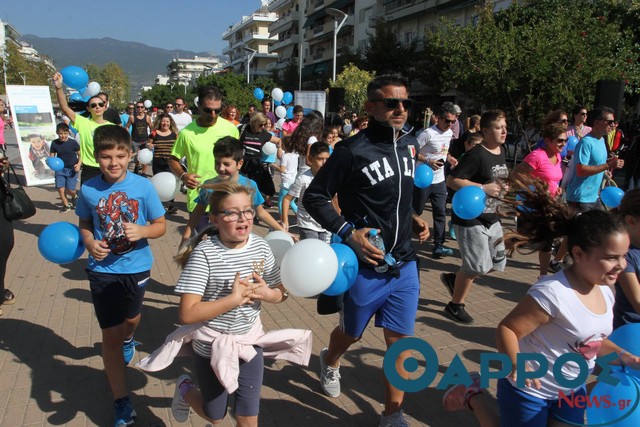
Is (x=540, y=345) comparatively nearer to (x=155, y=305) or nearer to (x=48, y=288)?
(x=155, y=305)

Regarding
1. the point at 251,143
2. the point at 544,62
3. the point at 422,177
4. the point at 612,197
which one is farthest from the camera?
the point at 544,62

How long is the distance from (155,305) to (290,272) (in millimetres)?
3089

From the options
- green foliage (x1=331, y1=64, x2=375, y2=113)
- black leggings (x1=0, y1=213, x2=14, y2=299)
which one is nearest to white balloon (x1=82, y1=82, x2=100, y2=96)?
black leggings (x1=0, y1=213, x2=14, y2=299)

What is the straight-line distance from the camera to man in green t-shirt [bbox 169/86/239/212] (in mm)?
4336

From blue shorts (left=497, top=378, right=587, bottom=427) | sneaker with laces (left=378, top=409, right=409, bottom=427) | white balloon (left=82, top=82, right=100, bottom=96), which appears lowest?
sneaker with laces (left=378, top=409, right=409, bottom=427)

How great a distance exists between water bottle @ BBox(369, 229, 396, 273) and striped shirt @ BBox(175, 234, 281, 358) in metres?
0.58

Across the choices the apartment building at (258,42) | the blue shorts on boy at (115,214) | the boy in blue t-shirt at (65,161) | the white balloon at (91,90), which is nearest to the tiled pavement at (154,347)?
the blue shorts on boy at (115,214)

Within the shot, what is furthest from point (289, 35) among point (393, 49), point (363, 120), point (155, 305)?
point (155, 305)

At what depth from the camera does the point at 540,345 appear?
212cm

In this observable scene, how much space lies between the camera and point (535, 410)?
2109 millimetres

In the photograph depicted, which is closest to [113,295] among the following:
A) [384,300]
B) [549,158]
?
[384,300]

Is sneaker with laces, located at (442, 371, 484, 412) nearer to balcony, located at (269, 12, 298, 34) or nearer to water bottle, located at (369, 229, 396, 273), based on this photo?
water bottle, located at (369, 229, 396, 273)

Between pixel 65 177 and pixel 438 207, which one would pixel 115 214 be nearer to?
pixel 438 207

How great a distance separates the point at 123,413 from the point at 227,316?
1.15 metres
